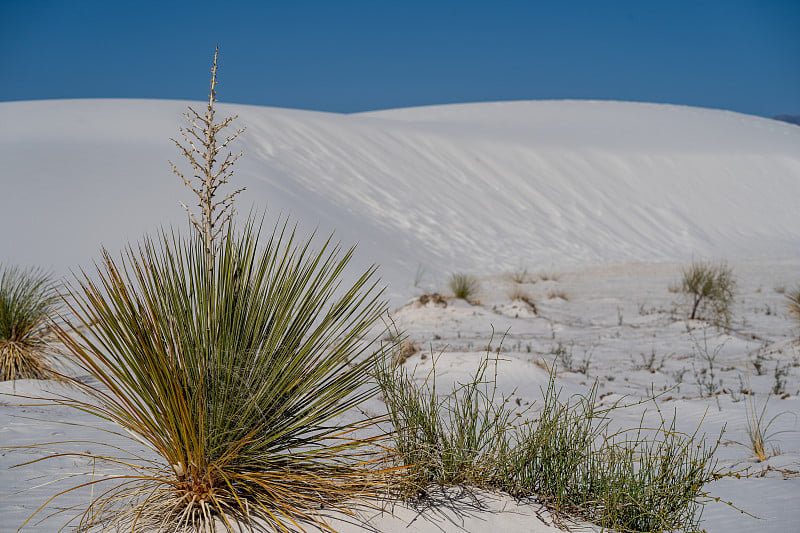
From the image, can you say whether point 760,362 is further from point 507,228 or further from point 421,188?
point 421,188

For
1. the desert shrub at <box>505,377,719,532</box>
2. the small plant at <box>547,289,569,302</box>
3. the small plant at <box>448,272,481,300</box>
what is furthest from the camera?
the small plant at <box>547,289,569,302</box>

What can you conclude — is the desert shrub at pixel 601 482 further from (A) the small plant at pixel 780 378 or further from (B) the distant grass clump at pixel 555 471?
(A) the small plant at pixel 780 378

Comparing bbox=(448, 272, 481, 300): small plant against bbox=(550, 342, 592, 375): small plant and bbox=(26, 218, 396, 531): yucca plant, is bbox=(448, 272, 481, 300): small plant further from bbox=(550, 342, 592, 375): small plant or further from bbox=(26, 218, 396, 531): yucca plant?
bbox=(26, 218, 396, 531): yucca plant

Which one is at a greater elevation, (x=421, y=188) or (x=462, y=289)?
(x=421, y=188)

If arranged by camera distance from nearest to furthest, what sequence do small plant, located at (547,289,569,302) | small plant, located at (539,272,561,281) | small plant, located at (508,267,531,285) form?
small plant, located at (547,289,569,302) < small plant, located at (508,267,531,285) < small plant, located at (539,272,561,281)

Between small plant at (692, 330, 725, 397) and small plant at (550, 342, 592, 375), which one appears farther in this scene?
small plant at (550, 342, 592, 375)

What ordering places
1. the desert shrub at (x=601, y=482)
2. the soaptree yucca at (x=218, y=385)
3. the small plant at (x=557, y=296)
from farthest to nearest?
the small plant at (x=557, y=296) → the desert shrub at (x=601, y=482) → the soaptree yucca at (x=218, y=385)

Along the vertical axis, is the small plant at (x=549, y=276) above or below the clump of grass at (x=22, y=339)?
above

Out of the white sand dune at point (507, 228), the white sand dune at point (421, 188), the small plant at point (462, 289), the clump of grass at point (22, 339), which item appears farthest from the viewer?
the white sand dune at point (421, 188)

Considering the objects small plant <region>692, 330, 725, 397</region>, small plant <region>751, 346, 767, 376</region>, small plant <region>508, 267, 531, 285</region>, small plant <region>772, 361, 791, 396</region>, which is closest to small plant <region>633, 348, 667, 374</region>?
small plant <region>692, 330, 725, 397</region>

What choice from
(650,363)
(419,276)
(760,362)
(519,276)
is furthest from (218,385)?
(519,276)

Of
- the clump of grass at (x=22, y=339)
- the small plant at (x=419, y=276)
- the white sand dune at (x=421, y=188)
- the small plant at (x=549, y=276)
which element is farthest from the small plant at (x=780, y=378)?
the small plant at (x=549, y=276)

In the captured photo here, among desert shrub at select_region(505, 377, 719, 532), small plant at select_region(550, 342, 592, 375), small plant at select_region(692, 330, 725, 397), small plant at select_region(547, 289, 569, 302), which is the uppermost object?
desert shrub at select_region(505, 377, 719, 532)

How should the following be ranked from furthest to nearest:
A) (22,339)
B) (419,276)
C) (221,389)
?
(419,276), (22,339), (221,389)
